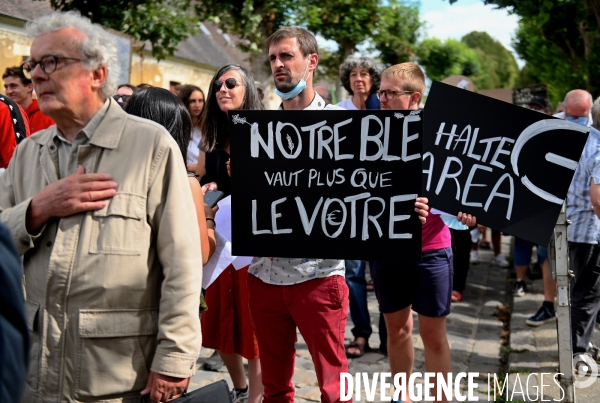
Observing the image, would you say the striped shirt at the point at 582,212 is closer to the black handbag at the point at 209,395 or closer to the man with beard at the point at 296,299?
the man with beard at the point at 296,299

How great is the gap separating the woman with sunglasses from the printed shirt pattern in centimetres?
70

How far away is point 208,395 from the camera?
97.4 inches

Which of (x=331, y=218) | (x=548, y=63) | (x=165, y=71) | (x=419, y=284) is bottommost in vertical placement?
(x=419, y=284)

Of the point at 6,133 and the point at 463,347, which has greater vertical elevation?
the point at 6,133

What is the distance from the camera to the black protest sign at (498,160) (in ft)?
12.1

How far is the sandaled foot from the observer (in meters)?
5.84

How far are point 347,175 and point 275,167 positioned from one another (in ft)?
1.11

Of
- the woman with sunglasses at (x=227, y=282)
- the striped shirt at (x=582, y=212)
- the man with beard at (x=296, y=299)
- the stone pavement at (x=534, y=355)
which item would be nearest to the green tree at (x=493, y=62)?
the stone pavement at (x=534, y=355)

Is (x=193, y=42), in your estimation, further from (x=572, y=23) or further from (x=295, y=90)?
(x=295, y=90)

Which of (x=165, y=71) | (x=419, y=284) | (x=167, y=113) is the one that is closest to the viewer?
(x=167, y=113)

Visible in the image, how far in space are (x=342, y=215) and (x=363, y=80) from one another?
307 cm

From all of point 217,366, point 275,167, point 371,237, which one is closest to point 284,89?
point 275,167

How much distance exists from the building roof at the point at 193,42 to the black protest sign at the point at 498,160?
49.9 feet

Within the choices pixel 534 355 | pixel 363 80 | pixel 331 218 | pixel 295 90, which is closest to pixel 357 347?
pixel 534 355
